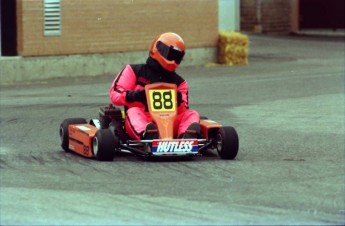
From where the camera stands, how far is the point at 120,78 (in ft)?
39.7

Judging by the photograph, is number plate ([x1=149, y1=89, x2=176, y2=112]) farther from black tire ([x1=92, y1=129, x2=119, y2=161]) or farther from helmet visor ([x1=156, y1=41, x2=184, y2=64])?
black tire ([x1=92, y1=129, x2=119, y2=161])

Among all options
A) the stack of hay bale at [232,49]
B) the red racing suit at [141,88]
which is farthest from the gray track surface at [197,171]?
the stack of hay bale at [232,49]

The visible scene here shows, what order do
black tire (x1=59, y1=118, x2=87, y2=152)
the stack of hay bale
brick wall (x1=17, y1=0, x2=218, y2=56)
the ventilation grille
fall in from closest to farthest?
black tire (x1=59, y1=118, x2=87, y2=152)
brick wall (x1=17, y1=0, x2=218, y2=56)
the ventilation grille
the stack of hay bale

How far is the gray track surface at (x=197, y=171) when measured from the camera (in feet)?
28.6

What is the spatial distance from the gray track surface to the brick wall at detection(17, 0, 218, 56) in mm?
2468

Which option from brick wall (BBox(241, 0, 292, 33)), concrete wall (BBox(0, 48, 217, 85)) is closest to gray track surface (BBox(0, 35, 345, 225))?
concrete wall (BBox(0, 48, 217, 85))

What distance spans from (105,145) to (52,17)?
11204 mm

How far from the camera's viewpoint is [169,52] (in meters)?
12.0

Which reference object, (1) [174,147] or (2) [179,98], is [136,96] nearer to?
(2) [179,98]

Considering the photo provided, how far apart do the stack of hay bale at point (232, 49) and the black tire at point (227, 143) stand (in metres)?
13.3

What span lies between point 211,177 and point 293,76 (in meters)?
12.1

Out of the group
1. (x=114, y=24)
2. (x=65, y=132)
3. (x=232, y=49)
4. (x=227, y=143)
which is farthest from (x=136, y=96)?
(x=232, y=49)

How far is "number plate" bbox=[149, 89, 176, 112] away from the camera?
38.8 ft

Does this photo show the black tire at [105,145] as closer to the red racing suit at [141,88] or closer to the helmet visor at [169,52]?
the red racing suit at [141,88]
